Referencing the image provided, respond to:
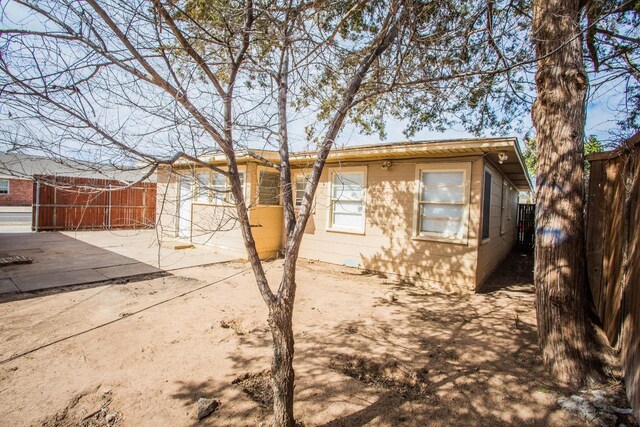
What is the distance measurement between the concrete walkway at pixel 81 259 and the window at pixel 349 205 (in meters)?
3.24

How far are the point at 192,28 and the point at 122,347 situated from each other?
3.42 meters

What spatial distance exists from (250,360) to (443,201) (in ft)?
16.8

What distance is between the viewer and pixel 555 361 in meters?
3.12

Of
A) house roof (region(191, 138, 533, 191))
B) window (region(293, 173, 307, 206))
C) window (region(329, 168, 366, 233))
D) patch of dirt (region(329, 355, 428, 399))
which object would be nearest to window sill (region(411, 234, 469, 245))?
window (region(329, 168, 366, 233))

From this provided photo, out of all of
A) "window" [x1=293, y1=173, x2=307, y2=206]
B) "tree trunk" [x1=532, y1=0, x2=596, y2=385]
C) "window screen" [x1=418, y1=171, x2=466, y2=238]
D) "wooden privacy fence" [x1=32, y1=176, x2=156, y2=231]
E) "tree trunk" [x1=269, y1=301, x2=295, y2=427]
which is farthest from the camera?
"wooden privacy fence" [x1=32, y1=176, x2=156, y2=231]

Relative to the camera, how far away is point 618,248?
328 cm

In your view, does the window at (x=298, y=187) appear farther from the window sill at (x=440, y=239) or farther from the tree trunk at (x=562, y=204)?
the tree trunk at (x=562, y=204)

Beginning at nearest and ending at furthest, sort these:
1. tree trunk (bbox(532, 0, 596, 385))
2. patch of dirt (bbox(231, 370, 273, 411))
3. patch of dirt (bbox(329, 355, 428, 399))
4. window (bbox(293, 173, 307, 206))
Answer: patch of dirt (bbox(231, 370, 273, 411))
patch of dirt (bbox(329, 355, 428, 399))
tree trunk (bbox(532, 0, 596, 385))
window (bbox(293, 173, 307, 206))

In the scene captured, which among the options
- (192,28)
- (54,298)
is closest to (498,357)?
(192,28)

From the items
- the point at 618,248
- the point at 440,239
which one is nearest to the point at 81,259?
the point at 440,239

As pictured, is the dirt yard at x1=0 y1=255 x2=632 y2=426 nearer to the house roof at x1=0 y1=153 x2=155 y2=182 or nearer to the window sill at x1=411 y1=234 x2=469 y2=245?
the window sill at x1=411 y1=234 x2=469 y2=245

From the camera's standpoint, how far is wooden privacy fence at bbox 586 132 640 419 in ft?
8.55

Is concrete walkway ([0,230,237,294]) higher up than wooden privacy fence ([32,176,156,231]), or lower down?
lower down

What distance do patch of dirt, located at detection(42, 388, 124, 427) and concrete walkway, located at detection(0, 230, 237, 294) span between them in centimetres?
199
